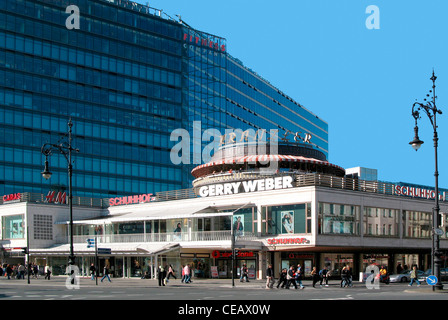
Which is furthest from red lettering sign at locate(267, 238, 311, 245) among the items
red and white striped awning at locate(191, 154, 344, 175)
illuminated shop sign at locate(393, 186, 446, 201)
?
illuminated shop sign at locate(393, 186, 446, 201)

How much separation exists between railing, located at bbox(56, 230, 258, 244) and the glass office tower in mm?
39467

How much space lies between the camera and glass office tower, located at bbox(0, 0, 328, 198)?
9994 cm

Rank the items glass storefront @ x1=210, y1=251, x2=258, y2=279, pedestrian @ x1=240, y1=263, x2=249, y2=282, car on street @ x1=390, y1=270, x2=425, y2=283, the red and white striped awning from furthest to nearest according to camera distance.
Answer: the red and white striped awning, glass storefront @ x1=210, y1=251, x2=258, y2=279, car on street @ x1=390, y1=270, x2=425, y2=283, pedestrian @ x1=240, y1=263, x2=249, y2=282

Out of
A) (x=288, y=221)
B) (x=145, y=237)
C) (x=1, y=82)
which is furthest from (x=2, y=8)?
(x=288, y=221)

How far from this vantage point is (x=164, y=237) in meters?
57.1

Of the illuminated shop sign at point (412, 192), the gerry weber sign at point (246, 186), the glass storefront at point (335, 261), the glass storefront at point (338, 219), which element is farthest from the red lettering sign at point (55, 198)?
the illuminated shop sign at point (412, 192)

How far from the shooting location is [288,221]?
5144 cm

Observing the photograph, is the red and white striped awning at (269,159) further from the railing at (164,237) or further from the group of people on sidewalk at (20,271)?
the group of people on sidewalk at (20,271)

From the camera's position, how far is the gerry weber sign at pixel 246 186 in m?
52.2

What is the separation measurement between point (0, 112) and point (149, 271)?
53.1 metres

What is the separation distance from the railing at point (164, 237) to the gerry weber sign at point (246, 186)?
3.99 m

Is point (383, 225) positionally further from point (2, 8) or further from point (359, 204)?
point (2, 8)

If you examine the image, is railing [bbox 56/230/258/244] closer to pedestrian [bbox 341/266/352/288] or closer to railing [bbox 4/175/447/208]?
railing [bbox 4/175/447/208]

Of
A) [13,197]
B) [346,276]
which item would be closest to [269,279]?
[346,276]
